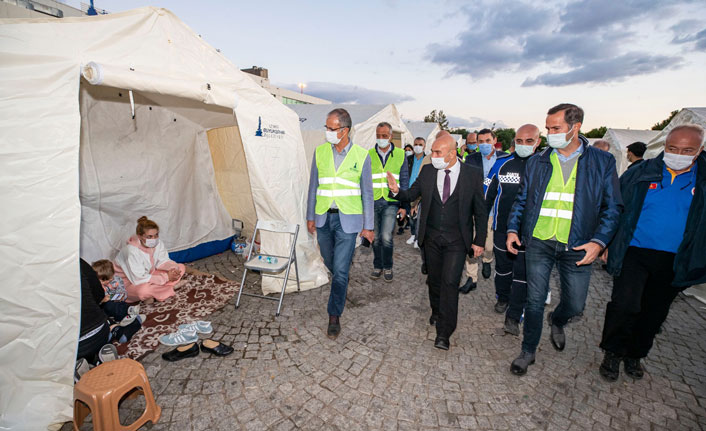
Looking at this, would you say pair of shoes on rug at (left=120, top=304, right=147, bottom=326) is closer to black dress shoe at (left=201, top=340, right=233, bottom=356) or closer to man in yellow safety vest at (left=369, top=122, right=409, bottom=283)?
black dress shoe at (left=201, top=340, right=233, bottom=356)

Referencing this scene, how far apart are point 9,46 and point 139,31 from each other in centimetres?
123

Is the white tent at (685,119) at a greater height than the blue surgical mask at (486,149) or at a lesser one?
greater

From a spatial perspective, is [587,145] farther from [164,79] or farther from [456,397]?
[164,79]

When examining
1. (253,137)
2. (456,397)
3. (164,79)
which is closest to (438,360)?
(456,397)

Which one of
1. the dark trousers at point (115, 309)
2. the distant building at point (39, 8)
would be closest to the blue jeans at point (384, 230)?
the dark trousers at point (115, 309)

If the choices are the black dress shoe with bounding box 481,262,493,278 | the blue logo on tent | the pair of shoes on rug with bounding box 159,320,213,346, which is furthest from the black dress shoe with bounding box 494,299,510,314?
the blue logo on tent

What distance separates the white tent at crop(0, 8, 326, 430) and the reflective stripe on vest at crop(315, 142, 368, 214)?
1.15m

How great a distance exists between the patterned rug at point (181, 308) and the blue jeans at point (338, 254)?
5.56 ft

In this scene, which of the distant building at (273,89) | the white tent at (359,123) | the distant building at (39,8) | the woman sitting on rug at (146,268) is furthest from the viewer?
the distant building at (273,89)

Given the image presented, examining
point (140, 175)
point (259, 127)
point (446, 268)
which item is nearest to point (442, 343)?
point (446, 268)

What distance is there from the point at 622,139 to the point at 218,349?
46.9ft

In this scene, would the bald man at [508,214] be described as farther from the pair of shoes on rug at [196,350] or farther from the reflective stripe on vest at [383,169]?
the pair of shoes on rug at [196,350]

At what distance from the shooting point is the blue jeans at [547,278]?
289 centimetres

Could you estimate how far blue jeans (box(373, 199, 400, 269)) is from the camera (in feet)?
16.9
